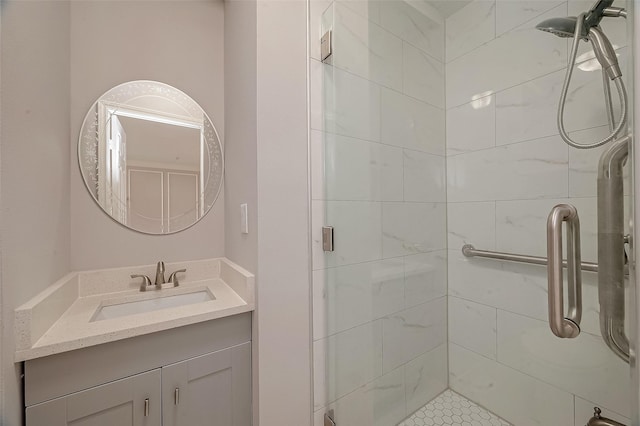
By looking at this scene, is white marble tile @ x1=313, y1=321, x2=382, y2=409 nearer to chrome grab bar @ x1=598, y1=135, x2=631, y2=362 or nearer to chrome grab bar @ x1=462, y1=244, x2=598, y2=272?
chrome grab bar @ x1=462, y1=244, x2=598, y2=272

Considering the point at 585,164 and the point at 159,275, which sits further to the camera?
the point at 159,275

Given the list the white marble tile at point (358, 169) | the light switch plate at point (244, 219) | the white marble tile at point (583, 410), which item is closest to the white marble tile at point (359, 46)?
the white marble tile at point (358, 169)

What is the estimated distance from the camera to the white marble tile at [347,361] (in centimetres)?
108

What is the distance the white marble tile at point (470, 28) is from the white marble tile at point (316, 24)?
0.65 m

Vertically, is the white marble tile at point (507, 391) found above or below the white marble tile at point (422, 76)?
below

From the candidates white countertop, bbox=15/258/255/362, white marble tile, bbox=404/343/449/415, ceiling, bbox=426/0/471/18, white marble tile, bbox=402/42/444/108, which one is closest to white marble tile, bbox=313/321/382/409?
white marble tile, bbox=404/343/449/415

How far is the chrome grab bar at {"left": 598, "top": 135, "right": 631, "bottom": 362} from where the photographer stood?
515mm

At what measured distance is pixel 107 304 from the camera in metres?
1.07

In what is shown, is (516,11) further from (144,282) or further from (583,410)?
(144,282)

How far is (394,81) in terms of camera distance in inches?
43.6

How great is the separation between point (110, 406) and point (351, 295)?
910 mm

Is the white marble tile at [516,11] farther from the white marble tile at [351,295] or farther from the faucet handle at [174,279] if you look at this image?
the faucet handle at [174,279]

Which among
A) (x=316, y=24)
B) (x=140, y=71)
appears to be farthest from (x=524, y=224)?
(x=140, y=71)

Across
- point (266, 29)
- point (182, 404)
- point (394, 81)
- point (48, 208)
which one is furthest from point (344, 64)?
point (182, 404)
